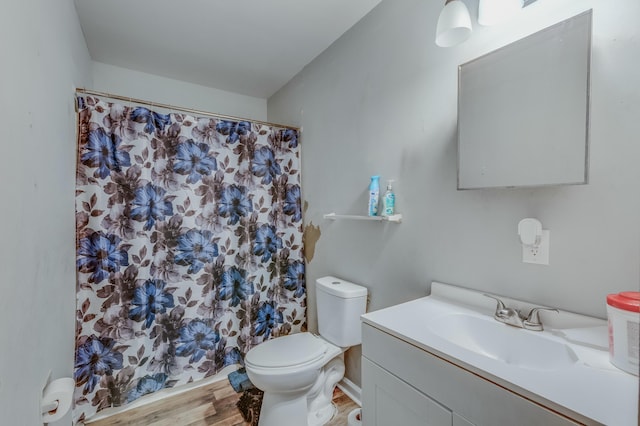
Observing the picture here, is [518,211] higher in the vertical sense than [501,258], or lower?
higher

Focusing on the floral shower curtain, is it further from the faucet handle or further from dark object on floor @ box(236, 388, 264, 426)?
the faucet handle

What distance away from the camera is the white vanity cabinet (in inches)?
25.6

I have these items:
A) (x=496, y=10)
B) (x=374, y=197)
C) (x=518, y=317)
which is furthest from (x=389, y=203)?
(x=496, y=10)

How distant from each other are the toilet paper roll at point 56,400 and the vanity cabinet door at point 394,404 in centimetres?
99

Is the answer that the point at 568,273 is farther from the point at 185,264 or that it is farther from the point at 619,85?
the point at 185,264

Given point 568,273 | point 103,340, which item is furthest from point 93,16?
point 568,273

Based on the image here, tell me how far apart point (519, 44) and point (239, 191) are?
1.77m

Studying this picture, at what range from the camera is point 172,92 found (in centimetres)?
244

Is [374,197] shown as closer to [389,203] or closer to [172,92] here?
[389,203]

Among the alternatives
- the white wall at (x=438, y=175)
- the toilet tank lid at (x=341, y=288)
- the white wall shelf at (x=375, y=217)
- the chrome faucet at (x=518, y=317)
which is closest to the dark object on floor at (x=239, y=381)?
the white wall at (x=438, y=175)

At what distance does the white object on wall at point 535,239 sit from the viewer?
95 cm

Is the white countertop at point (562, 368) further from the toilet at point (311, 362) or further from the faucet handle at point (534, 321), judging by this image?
the toilet at point (311, 362)

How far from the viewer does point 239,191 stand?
209 cm

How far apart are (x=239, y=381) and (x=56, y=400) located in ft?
4.20
